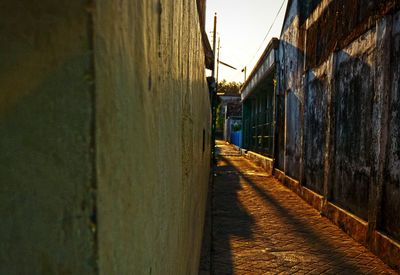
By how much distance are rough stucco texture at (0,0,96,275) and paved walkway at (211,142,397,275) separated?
3.67 meters

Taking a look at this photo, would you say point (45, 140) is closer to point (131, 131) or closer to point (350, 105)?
point (131, 131)

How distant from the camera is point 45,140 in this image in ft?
1.36

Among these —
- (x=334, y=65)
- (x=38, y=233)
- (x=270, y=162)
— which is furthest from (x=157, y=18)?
(x=270, y=162)

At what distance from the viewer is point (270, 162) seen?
511 inches

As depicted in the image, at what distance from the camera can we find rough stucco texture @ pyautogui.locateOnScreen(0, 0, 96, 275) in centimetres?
40

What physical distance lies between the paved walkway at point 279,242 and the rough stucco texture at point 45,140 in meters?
3.67

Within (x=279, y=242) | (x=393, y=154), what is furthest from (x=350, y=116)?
(x=279, y=242)

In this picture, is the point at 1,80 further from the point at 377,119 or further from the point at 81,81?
the point at 377,119

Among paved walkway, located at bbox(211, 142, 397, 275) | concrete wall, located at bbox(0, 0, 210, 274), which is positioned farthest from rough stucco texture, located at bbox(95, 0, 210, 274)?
paved walkway, located at bbox(211, 142, 397, 275)

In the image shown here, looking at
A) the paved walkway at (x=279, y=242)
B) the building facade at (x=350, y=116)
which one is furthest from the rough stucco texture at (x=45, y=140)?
the building facade at (x=350, y=116)

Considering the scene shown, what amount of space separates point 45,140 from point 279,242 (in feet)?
16.2

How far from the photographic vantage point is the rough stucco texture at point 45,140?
400mm

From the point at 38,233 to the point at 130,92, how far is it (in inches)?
9.7

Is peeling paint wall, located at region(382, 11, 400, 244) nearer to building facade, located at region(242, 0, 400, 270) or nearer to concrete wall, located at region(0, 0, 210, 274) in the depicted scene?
building facade, located at region(242, 0, 400, 270)
